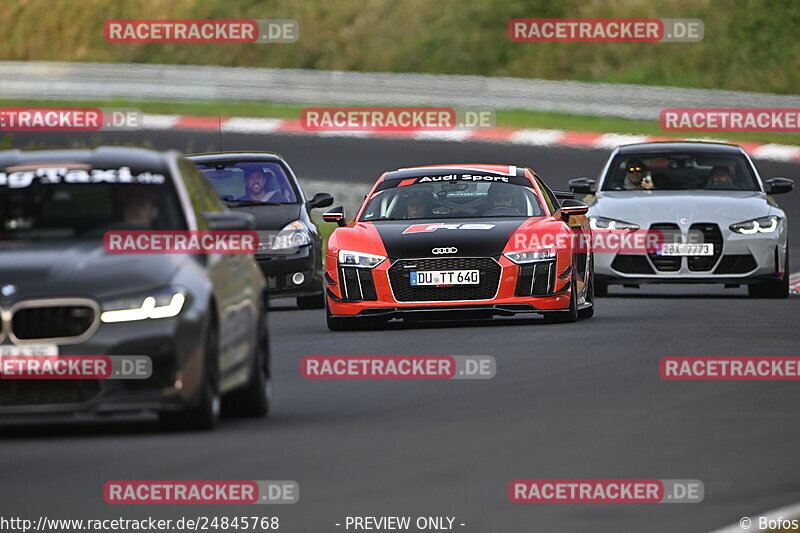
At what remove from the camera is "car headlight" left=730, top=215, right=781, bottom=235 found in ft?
63.0

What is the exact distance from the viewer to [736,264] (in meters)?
19.2

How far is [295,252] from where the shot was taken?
19.6m

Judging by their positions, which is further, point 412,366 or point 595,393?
point 412,366

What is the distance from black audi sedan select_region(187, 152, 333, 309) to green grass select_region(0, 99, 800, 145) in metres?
10.8

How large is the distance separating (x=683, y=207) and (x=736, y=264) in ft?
2.26

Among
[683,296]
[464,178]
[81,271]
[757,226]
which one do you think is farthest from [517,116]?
[81,271]

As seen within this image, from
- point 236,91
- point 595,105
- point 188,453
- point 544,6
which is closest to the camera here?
point 188,453

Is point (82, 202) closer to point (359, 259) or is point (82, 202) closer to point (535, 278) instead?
point (359, 259)

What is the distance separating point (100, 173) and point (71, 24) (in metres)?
36.1

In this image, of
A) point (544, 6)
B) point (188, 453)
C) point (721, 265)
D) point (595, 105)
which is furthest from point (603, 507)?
point (544, 6)

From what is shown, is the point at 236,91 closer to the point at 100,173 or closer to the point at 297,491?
the point at 100,173

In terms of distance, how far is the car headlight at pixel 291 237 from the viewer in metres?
19.7

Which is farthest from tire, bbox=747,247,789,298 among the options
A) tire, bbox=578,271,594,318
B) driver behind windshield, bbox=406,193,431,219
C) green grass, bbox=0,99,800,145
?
green grass, bbox=0,99,800,145

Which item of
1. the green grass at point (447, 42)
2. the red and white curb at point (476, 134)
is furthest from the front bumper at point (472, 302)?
the green grass at point (447, 42)
